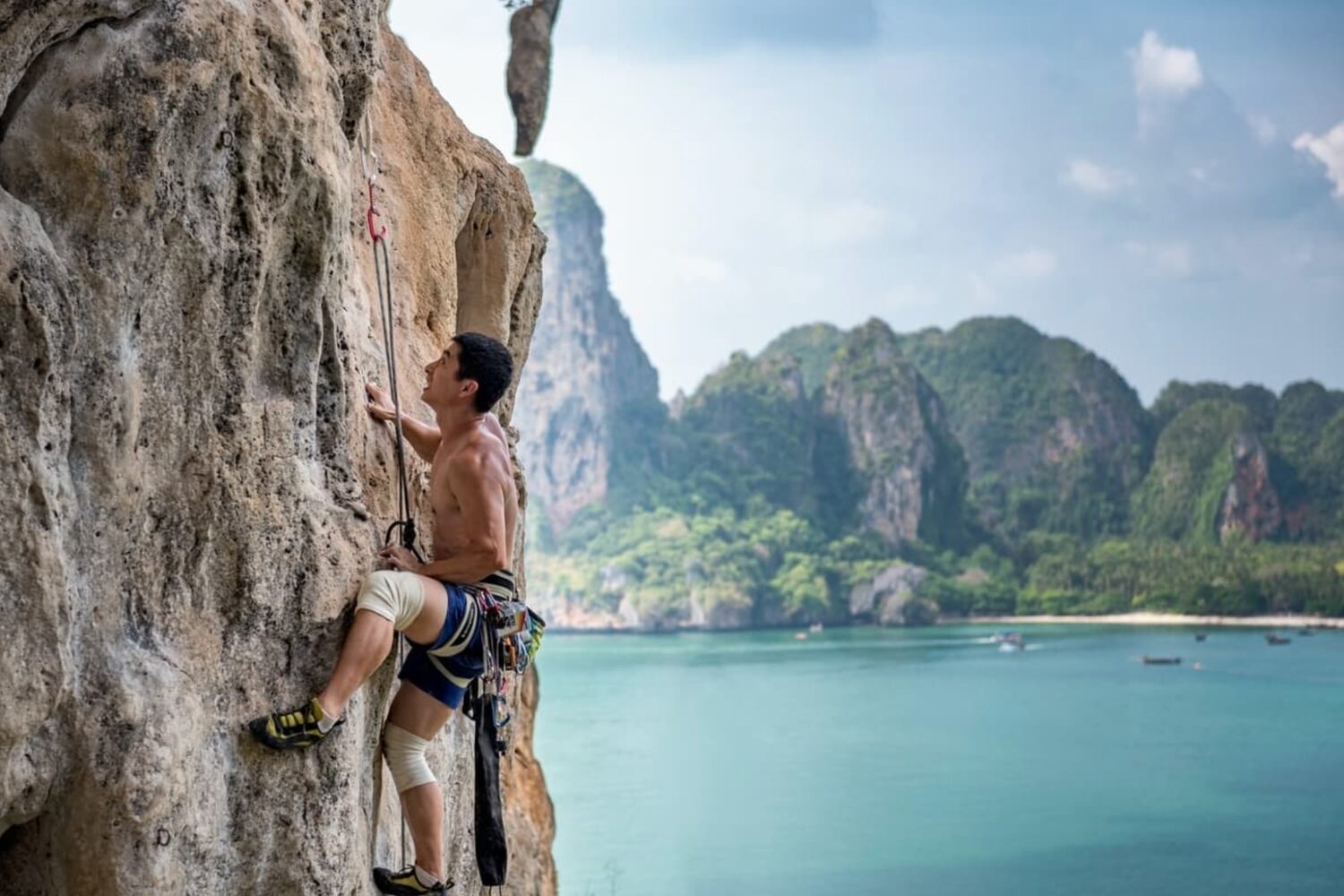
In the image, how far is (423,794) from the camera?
13.3ft

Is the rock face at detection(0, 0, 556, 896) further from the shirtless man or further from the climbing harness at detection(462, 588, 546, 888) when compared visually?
the climbing harness at detection(462, 588, 546, 888)

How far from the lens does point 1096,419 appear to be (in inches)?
5167

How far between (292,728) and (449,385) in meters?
1.06

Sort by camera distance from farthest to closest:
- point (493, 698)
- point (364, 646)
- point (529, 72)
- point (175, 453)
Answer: point (529, 72), point (493, 698), point (364, 646), point (175, 453)

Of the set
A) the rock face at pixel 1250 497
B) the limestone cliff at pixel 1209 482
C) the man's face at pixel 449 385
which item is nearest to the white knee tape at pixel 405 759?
the man's face at pixel 449 385

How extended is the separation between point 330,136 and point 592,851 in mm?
27368

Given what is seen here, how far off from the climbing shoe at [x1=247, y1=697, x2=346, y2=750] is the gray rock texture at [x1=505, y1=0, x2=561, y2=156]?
8.78 meters

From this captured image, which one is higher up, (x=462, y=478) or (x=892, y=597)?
(x=462, y=478)

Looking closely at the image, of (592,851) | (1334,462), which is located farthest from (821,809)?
(1334,462)

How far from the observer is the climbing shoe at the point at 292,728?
11.5 feet

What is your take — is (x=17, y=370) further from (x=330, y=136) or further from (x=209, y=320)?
(x=330, y=136)

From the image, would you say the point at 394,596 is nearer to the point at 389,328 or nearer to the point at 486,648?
the point at 486,648

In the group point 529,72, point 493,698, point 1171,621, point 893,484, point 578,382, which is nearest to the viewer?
point 493,698

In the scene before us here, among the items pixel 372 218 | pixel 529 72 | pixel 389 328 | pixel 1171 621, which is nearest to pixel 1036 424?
pixel 1171 621
